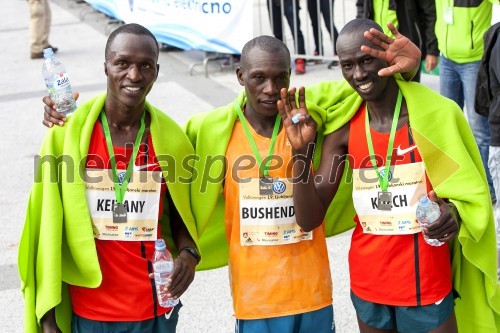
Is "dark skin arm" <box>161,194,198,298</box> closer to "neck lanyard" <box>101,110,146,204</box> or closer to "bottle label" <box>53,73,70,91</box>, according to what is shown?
"neck lanyard" <box>101,110,146,204</box>

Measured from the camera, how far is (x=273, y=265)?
3834 millimetres

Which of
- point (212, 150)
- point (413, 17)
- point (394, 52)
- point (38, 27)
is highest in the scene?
point (394, 52)

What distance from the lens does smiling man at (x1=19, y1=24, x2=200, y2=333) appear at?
12.0 ft

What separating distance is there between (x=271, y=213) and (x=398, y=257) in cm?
55

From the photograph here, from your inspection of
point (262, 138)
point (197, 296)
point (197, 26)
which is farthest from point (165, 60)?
point (262, 138)

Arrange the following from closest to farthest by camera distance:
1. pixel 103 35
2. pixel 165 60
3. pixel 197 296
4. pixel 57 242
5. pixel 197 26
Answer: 1. pixel 57 242
2. pixel 197 296
3. pixel 197 26
4. pixel 165 60
5. pixel 103 35

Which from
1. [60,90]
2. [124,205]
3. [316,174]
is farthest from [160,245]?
[60,90]

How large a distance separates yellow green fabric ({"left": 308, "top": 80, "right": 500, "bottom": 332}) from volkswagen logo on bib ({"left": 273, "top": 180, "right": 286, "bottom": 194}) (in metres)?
0.31

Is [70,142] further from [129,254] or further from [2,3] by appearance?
[2,3]

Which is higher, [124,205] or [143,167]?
[143,167]

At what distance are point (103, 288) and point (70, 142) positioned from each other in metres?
0.61

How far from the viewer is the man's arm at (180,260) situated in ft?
12.0

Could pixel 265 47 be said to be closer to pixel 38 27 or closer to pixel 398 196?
pixel 398 196

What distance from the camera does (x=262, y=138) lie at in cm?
384
